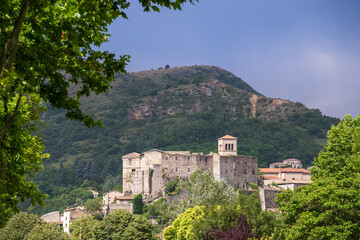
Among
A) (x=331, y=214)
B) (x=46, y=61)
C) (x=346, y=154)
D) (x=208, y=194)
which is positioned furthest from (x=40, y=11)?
(x=208, y=194)

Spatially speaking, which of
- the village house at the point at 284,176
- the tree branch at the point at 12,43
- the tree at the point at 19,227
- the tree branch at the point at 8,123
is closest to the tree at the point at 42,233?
the tree at the point at 19,227

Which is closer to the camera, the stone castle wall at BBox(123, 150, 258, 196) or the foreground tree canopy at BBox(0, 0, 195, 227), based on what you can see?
the foreground tree canopy at BBox(0, 0, 195, 227)

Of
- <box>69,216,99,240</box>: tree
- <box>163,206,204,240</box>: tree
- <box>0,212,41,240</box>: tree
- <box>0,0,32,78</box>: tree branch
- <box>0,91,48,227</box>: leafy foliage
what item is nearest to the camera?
<box>0,0,32,78</box>: tree branch

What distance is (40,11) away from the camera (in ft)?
40.3

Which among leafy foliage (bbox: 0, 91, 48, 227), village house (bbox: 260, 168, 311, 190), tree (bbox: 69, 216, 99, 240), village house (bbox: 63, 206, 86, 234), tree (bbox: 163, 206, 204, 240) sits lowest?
village house (bbox: 63, 206, 86, 234)

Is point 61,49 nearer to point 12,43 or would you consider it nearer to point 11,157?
point 12,43

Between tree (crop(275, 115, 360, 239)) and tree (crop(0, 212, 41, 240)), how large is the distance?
44.2 meters

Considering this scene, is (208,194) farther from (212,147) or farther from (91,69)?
(212,147)

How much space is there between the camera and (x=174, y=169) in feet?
400

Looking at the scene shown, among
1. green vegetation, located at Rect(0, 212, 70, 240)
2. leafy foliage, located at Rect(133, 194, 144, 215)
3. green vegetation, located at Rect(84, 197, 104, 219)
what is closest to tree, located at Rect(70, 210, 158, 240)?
green vegetation, located at Rect(0, 212, 70, 240)

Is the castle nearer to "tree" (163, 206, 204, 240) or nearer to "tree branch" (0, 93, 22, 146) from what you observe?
"tree" (163, 206, 204, 240)

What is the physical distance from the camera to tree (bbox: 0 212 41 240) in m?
73.3

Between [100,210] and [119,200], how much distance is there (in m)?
6.47

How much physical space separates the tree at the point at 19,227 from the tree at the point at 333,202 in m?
44.2
